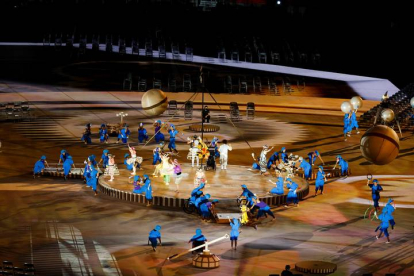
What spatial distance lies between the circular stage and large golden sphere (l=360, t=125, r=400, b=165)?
27.9 feet

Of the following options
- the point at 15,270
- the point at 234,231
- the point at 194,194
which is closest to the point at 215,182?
the point at 194,194

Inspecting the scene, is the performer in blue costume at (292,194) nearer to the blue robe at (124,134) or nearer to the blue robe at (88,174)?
the blue robe at (88,174)

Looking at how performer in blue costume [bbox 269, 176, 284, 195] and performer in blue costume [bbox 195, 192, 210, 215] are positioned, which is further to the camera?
performer in blue costume [bbox 269, 176, 284, 195]

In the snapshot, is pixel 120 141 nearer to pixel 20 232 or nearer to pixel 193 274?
pixel 20 232

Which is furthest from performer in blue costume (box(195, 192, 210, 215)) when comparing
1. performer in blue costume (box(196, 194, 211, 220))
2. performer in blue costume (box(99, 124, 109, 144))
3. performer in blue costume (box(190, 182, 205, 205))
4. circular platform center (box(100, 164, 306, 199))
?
performer in blue costume (box(99, 124, 109, 144))

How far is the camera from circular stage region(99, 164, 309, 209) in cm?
3272

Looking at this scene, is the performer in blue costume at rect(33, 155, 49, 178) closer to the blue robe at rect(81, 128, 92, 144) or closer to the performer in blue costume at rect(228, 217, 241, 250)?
the blue robe at rect(81, 128, 92, 144)

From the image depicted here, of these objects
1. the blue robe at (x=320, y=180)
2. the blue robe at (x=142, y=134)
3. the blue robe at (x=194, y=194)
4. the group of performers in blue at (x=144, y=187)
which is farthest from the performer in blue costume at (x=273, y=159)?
the blue robe at (x=142, y=134)

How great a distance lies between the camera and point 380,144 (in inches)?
961

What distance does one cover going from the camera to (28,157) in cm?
4122

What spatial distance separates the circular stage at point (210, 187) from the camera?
32719 millimetres

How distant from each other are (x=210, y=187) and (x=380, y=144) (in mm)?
10982

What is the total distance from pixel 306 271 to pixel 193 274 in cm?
323

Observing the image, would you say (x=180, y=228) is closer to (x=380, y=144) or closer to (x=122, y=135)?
(x=380, y=144)
